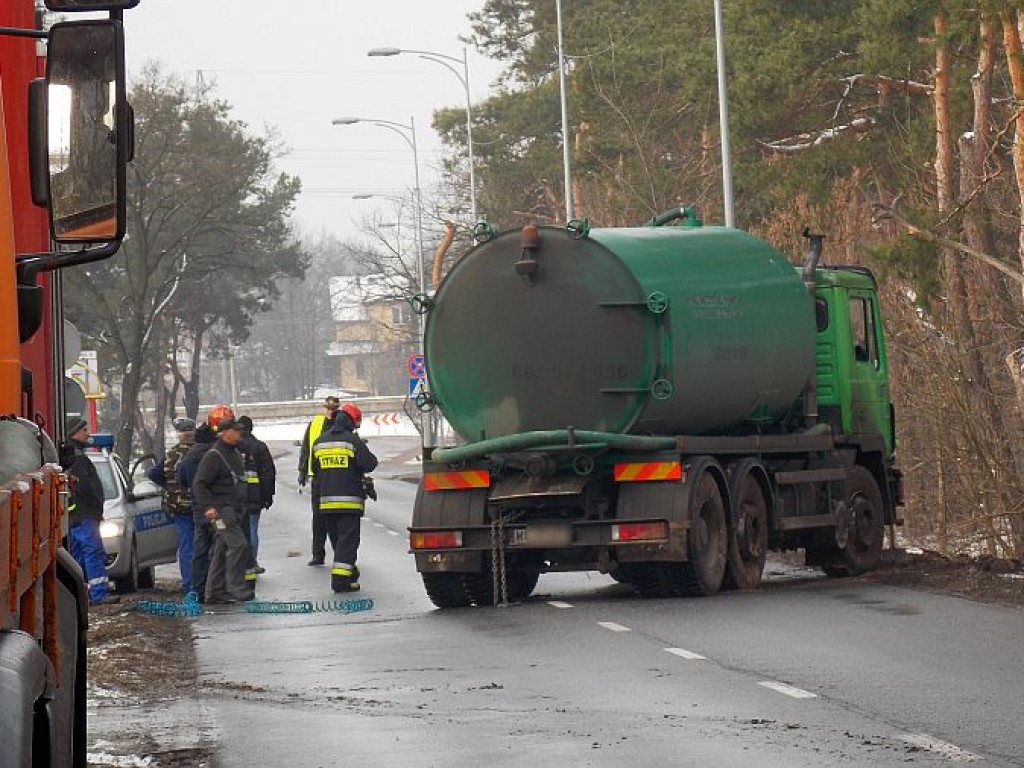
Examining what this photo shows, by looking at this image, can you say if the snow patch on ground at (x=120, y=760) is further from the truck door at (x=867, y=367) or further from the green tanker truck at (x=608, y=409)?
the truck door at (x=867, y=367)

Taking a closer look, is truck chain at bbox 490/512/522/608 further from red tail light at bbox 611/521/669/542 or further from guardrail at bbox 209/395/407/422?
guardrail at bbox 209/395/407/422

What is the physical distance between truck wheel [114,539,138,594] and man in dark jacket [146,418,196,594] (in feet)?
1.76

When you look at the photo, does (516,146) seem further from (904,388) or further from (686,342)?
(686,342)

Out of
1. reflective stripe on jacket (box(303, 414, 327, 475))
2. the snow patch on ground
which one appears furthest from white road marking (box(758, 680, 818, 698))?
reflective stripe on jacket (box(303, 414, 327, 475))

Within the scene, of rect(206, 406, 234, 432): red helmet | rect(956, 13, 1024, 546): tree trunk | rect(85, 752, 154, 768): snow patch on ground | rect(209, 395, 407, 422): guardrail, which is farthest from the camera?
rect(209, 395, 407, 422): guardrail

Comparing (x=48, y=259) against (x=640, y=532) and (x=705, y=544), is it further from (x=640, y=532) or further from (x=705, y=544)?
(x=705, y=544)

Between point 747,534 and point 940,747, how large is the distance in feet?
31.8

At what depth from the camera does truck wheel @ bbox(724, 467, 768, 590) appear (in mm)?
18453

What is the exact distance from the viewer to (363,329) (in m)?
187

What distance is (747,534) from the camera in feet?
62.0

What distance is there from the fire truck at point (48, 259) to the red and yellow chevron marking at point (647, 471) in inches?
420

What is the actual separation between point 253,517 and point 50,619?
17458 mm

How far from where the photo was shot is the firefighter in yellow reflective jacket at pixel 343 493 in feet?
68.6

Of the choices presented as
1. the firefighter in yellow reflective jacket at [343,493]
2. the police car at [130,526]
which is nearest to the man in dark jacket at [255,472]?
the police car at [130,526]
